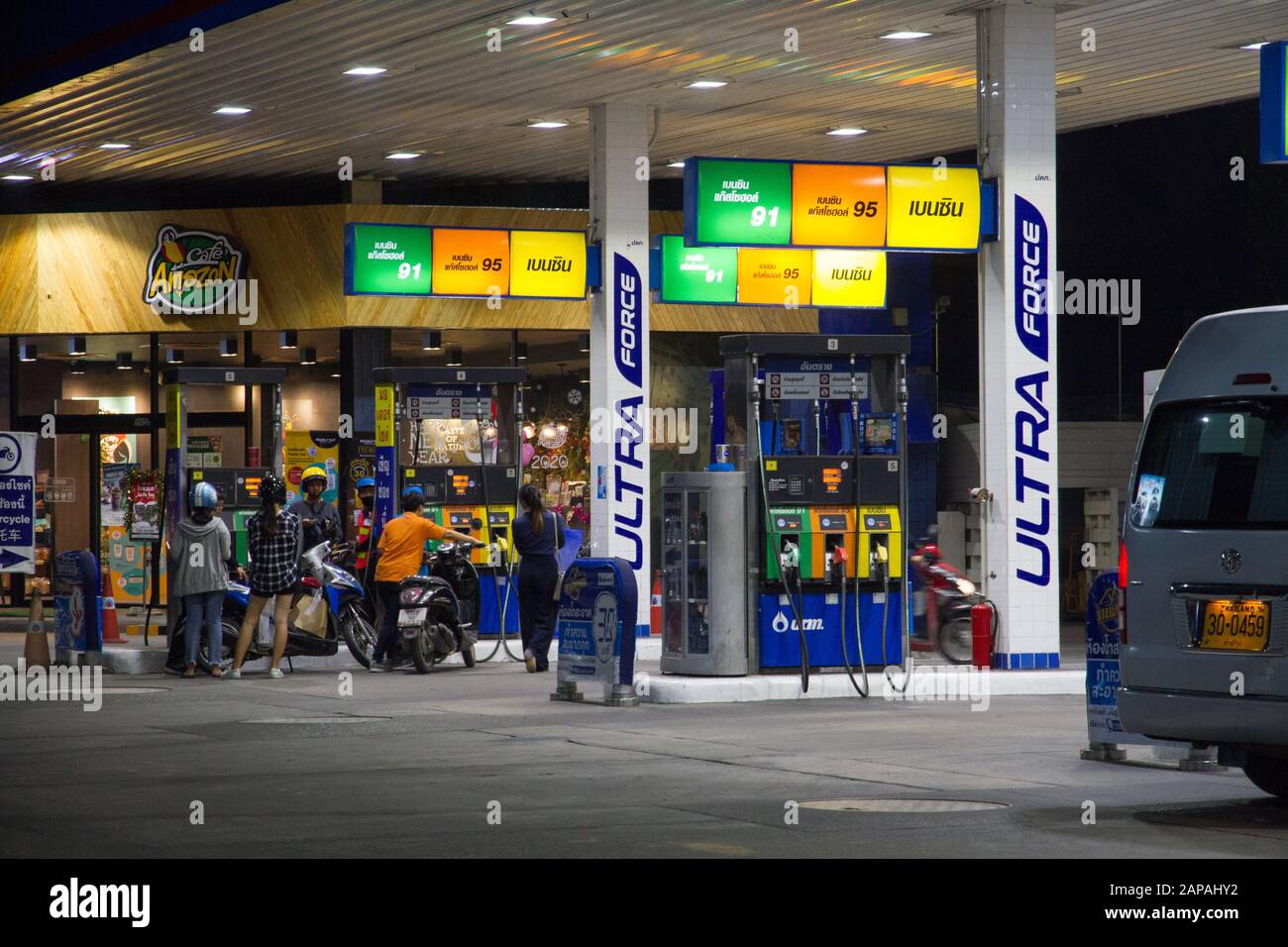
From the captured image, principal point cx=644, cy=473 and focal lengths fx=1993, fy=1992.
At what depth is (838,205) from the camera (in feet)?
60.0

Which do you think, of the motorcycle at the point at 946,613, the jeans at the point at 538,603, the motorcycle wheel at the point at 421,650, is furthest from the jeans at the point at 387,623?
the motorcycle at the point at 946,613

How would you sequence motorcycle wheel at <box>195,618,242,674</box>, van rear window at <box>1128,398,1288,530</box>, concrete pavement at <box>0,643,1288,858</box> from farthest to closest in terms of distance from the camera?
motorcycle wheel at <box>195,618,242,674</box> → van rear window at <box>1128,398,1288,530</box> → concrete pavement at <box>0,643,1288,858</box>

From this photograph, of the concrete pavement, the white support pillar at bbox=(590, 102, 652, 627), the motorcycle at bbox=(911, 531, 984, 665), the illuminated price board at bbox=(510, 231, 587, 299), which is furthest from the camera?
the illuminated price board at bbox=(510, 231, 587, 299)

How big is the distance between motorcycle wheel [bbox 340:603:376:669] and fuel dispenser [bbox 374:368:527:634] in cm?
191

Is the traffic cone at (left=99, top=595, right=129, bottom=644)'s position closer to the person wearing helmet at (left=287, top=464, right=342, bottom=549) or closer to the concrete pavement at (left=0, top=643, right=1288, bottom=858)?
the person wearing helmet at (left=287, top=464, right=342, bottom=549)

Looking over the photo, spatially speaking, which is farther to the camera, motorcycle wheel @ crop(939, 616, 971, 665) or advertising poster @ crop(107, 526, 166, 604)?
advertising poster @ crop(107, 526, 166, 604)

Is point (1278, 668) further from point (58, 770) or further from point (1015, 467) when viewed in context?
point (1015, 467)

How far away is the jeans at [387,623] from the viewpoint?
18.9 m

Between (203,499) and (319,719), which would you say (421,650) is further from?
(319,719)

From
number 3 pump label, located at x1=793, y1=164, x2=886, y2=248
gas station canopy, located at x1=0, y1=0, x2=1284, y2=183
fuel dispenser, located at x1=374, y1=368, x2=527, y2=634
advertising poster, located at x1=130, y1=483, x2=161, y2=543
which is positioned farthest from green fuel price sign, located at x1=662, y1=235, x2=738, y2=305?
advertising poster, located at x1=130, y1=483, x2=161, y2=543

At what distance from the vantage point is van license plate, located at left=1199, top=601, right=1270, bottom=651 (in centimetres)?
934

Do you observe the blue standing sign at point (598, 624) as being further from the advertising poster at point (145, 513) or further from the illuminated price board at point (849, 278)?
the advertising poster at point (145, 513)

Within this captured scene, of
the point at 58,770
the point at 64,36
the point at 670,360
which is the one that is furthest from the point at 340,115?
the point at 58,770

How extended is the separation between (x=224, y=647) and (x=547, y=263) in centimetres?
626
